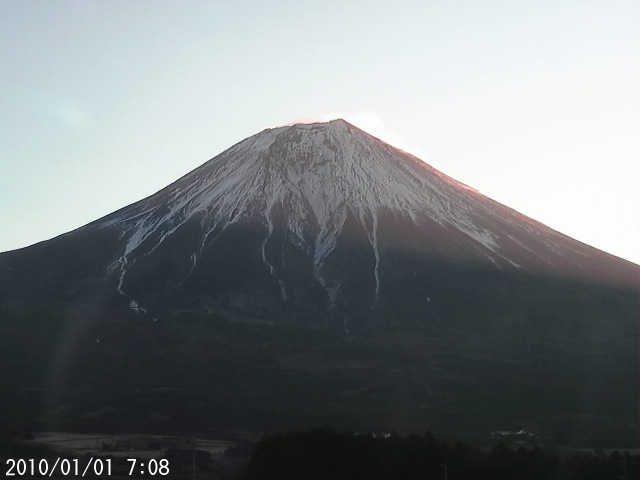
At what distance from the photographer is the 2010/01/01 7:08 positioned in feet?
132

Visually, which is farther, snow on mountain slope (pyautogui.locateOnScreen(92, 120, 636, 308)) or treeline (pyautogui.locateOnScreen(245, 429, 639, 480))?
snow on mountain slope (pyautogui.locateOnScreen(92, 120, 636, 308))

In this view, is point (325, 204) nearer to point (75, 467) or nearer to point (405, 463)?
point (75, 467)

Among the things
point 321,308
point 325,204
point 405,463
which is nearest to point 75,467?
point 405,463

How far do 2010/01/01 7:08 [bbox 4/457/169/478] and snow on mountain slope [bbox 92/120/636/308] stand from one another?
45.6 meters

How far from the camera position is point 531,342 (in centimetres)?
8538

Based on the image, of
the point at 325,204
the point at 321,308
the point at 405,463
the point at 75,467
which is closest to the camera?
the point at 405,463

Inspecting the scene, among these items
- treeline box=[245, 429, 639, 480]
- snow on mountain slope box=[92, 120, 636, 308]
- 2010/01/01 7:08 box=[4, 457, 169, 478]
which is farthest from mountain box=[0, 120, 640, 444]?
treeline box=[245, 429, 639, 480]

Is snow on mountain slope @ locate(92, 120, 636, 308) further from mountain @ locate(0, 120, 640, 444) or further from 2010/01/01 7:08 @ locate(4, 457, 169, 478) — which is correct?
2010/01/01 7:08 @ locate(4, 457, 169, 478)

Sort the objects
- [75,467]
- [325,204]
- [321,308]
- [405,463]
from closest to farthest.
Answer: [405,463], [75,467], [321,308], [325,204]

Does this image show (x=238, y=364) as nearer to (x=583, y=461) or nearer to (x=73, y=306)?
(x=73, y=306)

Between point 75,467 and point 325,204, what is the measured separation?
64393 millimetres

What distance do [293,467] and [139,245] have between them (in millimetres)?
65352

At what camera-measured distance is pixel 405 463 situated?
37.0 meters

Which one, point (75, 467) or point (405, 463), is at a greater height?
point (405, 463)
